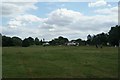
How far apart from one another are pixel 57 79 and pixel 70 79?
625mm

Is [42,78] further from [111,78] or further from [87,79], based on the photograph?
[111,78]

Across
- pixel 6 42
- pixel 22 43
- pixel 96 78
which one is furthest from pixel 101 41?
pixel 96 78

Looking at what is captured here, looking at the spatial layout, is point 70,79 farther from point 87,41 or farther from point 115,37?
point 87,41

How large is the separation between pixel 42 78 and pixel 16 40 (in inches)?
3719

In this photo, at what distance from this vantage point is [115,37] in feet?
340

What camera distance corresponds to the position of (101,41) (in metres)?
130

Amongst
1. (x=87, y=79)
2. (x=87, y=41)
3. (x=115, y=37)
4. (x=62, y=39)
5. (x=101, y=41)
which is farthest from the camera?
(x=62, y=39)

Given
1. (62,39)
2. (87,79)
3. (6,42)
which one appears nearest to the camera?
(87,79)

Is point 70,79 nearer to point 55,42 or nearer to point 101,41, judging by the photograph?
point 101,41

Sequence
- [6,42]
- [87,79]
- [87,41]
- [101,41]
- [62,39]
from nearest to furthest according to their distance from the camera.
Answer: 1. [87,79]
2. [6,42]
3. [101,41]
4. [87,41]
5. [62,39]

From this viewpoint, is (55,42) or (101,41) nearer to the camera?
(101,41)

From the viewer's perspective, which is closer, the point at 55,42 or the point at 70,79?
the point at 70,79

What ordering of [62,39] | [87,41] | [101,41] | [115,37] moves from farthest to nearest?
[62,39]
[87,41]
[101,41]
[115,37]

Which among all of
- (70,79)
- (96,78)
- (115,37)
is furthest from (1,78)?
(115,37)
